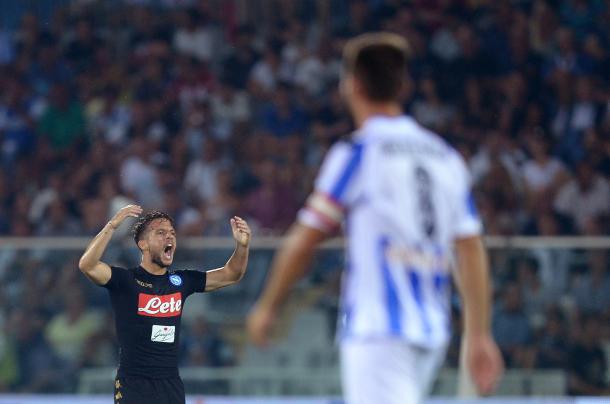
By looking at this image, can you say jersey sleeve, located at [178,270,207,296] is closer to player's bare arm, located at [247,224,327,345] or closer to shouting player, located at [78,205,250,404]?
shouting player, located at [78,205,250,404]

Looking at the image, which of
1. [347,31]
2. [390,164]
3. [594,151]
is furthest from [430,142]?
[347,31]

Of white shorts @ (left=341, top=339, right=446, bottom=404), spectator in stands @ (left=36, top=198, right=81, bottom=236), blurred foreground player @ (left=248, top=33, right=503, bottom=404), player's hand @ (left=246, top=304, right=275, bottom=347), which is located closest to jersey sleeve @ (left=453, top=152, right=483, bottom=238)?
blurred foreground player @ (left=248, top=33, right=503, bottom=404)

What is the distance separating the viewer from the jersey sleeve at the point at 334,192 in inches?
157

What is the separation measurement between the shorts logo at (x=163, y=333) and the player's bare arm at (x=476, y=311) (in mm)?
3186

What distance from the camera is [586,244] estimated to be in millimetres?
10914

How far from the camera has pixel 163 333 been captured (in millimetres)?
7094

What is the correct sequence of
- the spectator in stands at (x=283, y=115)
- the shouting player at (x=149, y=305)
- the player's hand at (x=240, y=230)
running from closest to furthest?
the player's hand at (x=240, y=230)
the shouting player at (x=149, y=305)
the spectator in stands at (x=283, y=115)

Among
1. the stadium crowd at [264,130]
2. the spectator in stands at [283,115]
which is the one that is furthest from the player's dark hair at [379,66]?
→ the spectator in stands at [283,115]

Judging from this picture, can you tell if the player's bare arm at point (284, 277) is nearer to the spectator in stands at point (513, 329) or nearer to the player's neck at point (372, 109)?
the player's neck at point (372, 109)

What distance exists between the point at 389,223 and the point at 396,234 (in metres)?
0.04

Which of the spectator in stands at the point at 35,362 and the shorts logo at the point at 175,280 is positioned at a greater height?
the shorts logo at the point at 175,280

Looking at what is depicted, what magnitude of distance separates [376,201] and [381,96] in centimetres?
34

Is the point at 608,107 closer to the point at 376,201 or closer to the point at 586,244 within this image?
the point at 586,244

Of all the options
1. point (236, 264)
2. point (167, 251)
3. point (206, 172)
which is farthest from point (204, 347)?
point (167, 251)
